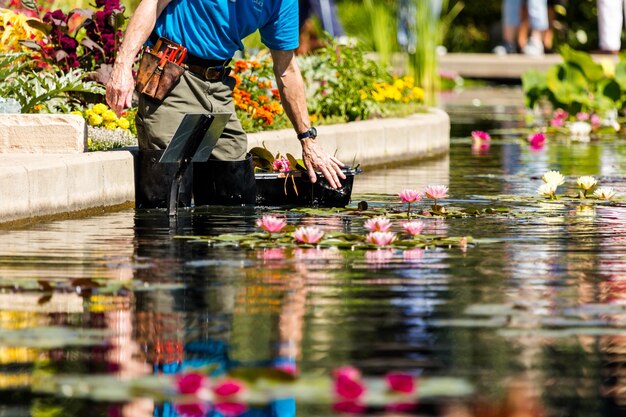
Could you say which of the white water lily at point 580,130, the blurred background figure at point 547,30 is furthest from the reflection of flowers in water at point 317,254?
the blurred background figure at point 547,30

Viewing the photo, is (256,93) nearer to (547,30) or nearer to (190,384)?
(190,384)

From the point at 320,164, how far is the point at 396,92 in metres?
5.89

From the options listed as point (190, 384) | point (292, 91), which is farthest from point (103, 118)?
point (190, 384)

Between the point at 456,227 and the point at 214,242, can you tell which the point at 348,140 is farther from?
the point at 214,242

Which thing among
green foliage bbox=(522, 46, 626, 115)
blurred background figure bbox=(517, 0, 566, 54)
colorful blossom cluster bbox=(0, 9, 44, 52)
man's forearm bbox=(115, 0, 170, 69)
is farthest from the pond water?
blurred background figure bbox=(517, 0, 566, 54)

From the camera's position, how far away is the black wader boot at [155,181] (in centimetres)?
955

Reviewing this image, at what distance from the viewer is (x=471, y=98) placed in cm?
2467

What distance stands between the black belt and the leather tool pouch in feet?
0.39

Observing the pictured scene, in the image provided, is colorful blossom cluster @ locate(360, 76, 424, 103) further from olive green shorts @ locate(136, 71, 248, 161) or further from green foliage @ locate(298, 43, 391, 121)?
olive green shorts @ locate(136, 71, 248, 161)

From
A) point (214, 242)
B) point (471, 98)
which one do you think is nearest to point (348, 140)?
point (214, 242)

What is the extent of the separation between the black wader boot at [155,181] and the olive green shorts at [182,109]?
7 cm

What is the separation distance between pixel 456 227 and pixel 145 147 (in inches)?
69.7

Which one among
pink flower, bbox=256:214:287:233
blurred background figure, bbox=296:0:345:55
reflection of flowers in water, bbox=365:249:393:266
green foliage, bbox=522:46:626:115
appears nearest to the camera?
reflection of flowers in water, bbox=365:249:393:266

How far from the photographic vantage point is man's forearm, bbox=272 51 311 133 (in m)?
9.51
